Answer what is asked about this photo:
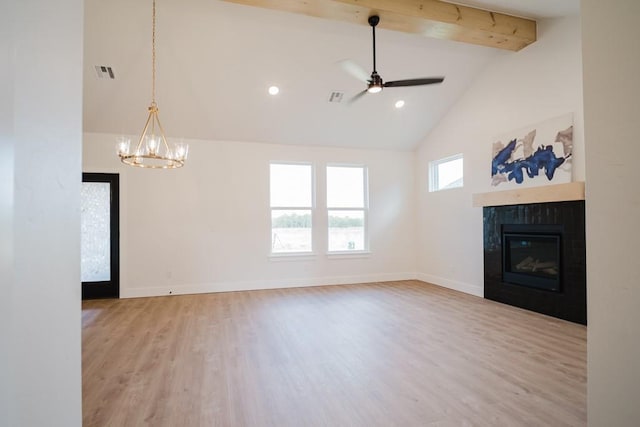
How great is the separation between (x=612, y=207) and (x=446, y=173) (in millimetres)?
5257

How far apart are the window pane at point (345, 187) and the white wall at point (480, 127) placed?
128 cm

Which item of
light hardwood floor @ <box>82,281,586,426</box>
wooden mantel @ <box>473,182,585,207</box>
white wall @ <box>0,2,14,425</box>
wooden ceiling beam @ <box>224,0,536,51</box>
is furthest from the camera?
wooden mantel @ <box>473,182,585,207</box>

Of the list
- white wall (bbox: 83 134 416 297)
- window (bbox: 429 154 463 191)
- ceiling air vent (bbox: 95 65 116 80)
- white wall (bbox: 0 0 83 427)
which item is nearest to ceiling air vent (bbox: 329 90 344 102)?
white wall (bbox: 83 134 416 297)

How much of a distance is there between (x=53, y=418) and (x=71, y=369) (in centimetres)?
15

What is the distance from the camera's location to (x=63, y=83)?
43.9 inches

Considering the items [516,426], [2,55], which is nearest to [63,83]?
[2,55]

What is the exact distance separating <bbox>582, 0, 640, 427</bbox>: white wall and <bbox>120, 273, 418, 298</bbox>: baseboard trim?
517cm

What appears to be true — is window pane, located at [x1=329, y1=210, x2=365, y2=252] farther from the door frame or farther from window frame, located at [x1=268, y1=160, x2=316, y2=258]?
the door frame

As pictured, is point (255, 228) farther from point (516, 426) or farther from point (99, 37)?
point (516, 426)

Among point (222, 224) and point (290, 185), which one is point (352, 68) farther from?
point (222, 224)

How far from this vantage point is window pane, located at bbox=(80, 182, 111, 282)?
509cm

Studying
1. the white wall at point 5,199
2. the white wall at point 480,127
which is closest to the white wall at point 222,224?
the white wall at point 480,127

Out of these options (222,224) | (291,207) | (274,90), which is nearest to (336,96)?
(274,90)

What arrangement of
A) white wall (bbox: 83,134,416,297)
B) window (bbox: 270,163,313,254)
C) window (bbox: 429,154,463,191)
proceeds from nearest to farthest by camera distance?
1. white wall (bbox: 83,134,416,297)
2. window (bbox: 429,154,463,191)
3. window (bbox: 270,163,313,254)
